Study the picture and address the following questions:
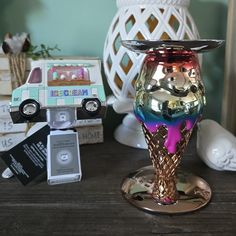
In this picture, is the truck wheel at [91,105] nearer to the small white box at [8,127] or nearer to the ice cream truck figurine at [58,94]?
the ice cream truck figurine at [58,94]

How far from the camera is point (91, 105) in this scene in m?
0.48

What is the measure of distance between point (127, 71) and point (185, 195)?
0.87 ft

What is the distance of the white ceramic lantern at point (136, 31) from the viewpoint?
1.90 ft

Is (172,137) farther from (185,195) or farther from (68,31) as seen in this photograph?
(68,31)

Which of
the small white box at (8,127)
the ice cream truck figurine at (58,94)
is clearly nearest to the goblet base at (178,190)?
the ice cream truck figurine at (58,94)

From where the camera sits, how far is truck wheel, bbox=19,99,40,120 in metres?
0.46

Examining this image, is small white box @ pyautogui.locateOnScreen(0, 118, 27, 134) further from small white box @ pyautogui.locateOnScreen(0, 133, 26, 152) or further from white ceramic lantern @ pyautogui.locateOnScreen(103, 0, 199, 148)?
white ceramic lantern @ pyautogui.locateOnScreen(103, 0, 199, 148)

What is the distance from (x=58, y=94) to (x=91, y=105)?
56mm

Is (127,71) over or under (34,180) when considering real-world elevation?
over

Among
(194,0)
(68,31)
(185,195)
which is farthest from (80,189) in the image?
(194,0)

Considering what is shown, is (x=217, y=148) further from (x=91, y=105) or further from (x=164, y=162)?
(x=91, y=105)

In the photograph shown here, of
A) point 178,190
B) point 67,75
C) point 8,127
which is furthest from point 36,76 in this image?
point 178,190

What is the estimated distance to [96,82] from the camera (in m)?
0.51

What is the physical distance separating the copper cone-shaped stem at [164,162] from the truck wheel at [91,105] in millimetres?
85
